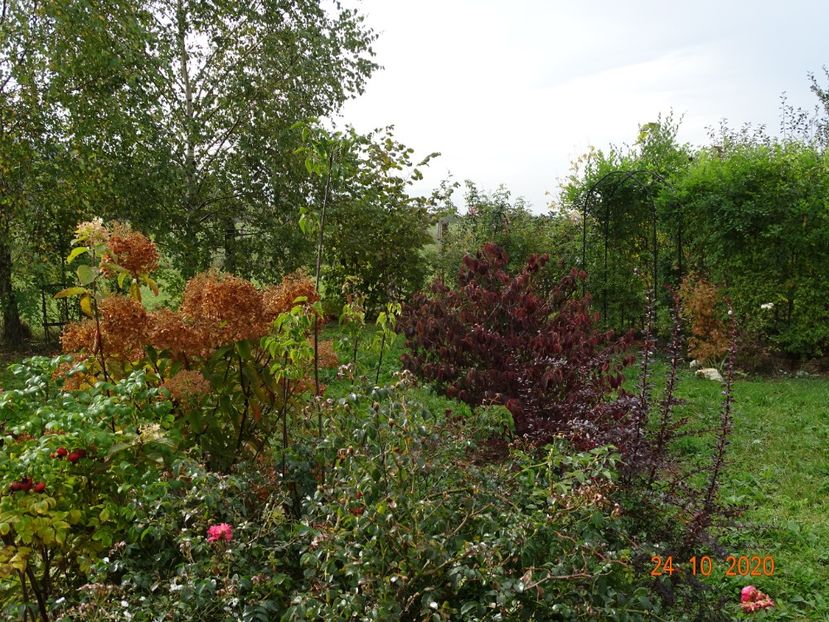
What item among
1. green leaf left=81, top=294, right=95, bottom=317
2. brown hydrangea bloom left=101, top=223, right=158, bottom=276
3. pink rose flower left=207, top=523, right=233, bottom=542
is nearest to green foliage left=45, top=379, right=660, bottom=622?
pink rose flower left=207, top=523, right=233, bottom=542

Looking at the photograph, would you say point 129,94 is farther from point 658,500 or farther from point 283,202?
point 658,500

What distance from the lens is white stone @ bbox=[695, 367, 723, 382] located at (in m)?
7.77

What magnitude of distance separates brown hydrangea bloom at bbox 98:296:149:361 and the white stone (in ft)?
22.6

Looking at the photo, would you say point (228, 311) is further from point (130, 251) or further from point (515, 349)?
point (515, 349)

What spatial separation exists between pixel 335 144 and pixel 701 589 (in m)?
2.33

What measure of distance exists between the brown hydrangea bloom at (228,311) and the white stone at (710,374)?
21.5ft

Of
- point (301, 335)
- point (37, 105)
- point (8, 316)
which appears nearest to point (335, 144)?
point (301, 335)

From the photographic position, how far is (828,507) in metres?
4.08

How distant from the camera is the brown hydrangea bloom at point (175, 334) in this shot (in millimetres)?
2811

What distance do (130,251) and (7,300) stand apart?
22.9 feet

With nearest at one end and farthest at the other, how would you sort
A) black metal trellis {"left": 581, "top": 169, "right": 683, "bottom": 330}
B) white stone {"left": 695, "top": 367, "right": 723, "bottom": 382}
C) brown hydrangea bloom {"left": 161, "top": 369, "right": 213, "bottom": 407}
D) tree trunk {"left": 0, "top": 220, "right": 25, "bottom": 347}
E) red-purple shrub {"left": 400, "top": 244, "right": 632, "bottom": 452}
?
brown hydrangea bloom {"left": 161, "top": 369, "right": 213, "bottom": 407}
red-purple shrub {"left": 400, "top": 244, "right": 632, "bottom": 452}
white stone {"left": 695, "top": 367, "right": 723, "bottom": 382}
tree trunk {"left": 0, "top": 220, "right": 25, "bottom": 347}
black metal trellis {"left": 581, "top": 169, "right": 683, "bottom": 330}

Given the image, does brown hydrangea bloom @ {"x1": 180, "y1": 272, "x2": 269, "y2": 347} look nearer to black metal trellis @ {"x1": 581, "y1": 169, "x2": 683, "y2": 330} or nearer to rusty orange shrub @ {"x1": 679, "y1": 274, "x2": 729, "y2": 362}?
rusty orange shrub @ {"x1": 679, "y1": 274, "x2": 729, "y2": 362}

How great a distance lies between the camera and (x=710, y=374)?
7.85m

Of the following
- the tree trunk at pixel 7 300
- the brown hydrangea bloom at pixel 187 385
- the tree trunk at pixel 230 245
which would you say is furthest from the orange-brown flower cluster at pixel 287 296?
the tree trunk at pixel 230 245
